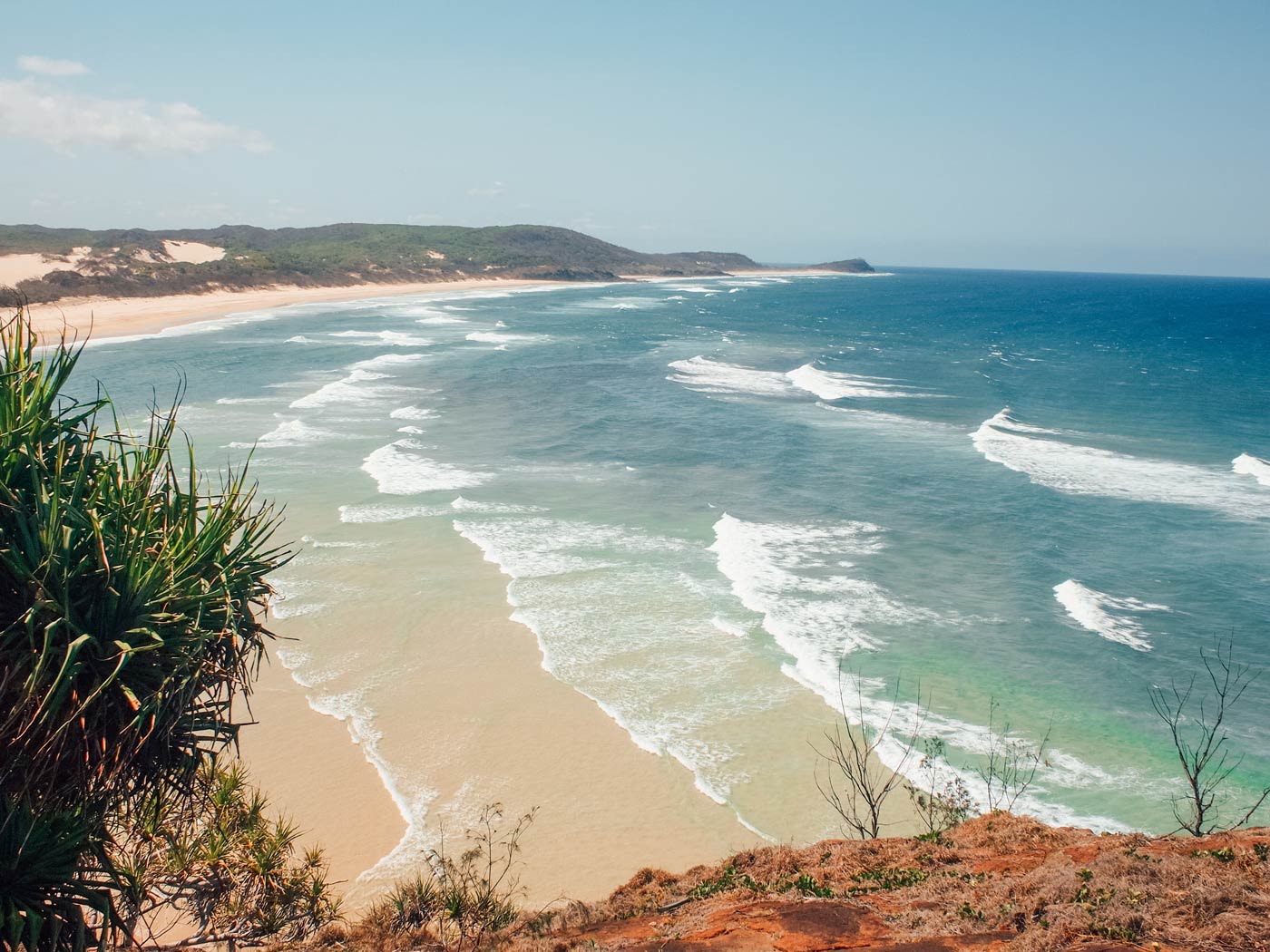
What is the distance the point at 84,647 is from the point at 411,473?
74.9ft

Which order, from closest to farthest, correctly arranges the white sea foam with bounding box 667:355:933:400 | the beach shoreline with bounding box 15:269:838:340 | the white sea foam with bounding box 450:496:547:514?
the white sea foam with bounding box 450:496:547:514
the white sea foam with bounding box 667:355:933:400
the beach shoreline with bounding box 15:269:838:340

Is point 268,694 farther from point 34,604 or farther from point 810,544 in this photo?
point 810,544

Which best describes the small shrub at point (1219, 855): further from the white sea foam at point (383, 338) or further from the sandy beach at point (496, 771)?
the white sea foam at point (383, 338)

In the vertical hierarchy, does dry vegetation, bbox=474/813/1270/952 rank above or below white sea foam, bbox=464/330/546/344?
below

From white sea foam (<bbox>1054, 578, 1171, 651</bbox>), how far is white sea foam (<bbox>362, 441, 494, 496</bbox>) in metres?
17.2

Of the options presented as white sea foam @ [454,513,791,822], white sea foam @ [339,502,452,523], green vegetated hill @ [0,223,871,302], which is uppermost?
green vegetated hill @ [0,223,871,302]

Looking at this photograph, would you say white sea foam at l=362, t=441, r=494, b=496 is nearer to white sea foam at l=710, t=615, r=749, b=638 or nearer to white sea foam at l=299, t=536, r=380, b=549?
white sea foam at l=299, t=536, r=380, b=549

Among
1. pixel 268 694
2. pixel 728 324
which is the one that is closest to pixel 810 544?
pixel 268 694

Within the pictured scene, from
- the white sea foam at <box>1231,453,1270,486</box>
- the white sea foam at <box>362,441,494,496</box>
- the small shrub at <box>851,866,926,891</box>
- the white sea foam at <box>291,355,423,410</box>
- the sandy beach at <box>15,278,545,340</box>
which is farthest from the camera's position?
the sandy beach at <box>15,278,545,340</box>

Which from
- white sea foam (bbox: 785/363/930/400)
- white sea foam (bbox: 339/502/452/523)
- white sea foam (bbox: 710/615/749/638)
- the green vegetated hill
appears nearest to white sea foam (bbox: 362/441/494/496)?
white sea foam (bbox: 339/502/452/523)

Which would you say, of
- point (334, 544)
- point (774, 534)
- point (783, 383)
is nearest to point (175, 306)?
point (783, 383)

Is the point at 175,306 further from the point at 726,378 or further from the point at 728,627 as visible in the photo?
the point at 728,627

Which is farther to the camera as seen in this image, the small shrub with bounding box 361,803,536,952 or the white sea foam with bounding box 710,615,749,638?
the white sea foam with bounding box 710,615,749,638

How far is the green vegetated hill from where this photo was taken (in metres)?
81.2
